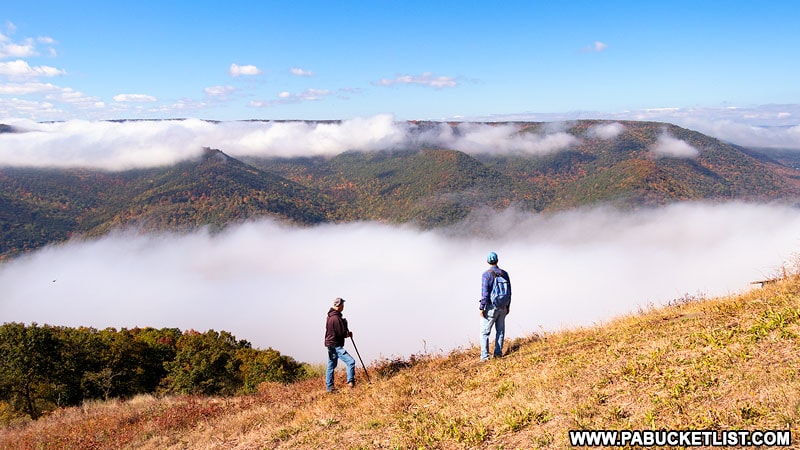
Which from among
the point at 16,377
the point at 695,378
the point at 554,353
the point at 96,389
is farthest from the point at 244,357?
the point at 695,378

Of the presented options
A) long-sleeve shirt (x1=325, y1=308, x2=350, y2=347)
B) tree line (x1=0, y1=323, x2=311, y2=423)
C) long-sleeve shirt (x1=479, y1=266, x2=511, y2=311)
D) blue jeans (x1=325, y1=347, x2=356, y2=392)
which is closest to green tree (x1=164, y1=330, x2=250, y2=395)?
tree line (x1=0, y1=323, x2=311, y2=423)

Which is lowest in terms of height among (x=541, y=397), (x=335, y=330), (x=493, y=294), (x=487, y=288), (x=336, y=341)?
(x=336, y=341)

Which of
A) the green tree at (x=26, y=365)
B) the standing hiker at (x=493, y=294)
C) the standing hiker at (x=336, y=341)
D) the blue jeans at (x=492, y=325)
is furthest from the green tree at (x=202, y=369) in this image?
Answer: the standing hiker at (x=493, y=294)

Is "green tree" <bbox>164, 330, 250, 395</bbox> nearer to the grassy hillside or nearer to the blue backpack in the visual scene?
the grassy hillside

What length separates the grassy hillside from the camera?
518 cm

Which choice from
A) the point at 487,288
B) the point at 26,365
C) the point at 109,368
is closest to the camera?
the point at 487,288

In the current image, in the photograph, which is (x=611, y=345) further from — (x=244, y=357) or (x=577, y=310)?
(x=577, y=310)

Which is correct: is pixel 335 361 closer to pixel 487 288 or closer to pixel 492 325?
pixel 492 325

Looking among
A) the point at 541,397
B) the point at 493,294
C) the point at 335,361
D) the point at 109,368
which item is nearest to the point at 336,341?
the point at 335,361

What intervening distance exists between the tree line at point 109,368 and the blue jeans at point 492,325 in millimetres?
11113

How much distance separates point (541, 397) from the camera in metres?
6.31

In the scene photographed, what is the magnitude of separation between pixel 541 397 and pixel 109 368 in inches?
1417

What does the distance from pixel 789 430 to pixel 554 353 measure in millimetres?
4689

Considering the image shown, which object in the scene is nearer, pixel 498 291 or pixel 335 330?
pixel 498 291
